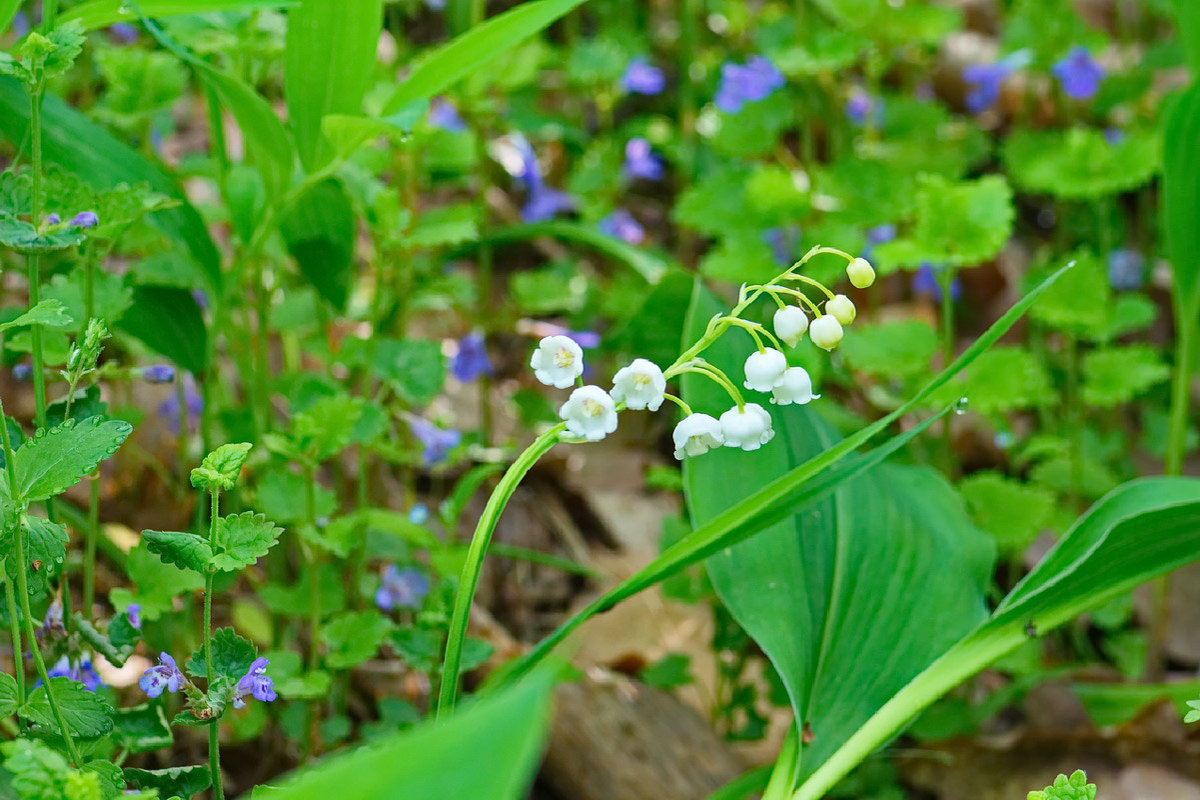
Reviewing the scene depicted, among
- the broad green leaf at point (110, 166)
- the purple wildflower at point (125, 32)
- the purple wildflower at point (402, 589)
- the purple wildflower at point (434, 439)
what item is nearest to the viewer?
the broad green leaf at point (110, 166)

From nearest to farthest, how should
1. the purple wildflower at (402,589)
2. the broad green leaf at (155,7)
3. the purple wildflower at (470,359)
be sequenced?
the broad green leaf at (155,7) < the purple wildflower at (402,589) < the purple wildflower at (470,359)

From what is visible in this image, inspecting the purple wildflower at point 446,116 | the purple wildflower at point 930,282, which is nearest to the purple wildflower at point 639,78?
the purple wildflower at point 446,116

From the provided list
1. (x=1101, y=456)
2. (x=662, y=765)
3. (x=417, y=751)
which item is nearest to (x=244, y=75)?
(x=662, y=765)

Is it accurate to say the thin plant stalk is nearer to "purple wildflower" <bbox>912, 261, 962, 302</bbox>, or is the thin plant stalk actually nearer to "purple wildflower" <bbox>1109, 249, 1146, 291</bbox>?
"purple wildflower" <bbox>912, 261, 962, 302</bbox>

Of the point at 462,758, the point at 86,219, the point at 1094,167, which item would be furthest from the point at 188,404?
the point at 1094,167

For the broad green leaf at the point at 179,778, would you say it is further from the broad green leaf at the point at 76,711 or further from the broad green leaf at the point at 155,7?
the broad green leaf at the point at 155,7

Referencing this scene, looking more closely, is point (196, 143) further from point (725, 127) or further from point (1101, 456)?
point (1101, 456)
